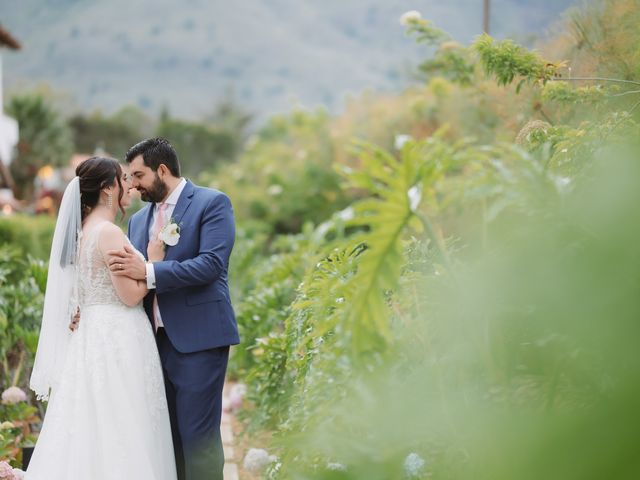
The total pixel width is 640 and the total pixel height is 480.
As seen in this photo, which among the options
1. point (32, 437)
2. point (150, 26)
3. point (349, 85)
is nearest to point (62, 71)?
point (150, 26)

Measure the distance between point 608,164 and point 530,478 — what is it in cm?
90

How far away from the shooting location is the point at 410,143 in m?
2.22

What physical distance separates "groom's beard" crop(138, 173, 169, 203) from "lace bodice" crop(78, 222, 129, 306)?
0.31 m

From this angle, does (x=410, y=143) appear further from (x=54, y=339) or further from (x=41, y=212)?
(x=41, y=212)

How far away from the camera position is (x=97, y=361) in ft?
13.5

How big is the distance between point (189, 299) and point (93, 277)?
509 millimetres

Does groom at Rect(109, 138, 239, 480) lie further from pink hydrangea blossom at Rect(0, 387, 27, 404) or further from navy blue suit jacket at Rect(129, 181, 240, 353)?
pink hydrangea blossom at Rect(0, 387, 27, 404)

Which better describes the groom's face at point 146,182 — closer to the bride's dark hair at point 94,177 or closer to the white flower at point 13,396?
the bride's dark hair at point 94,177

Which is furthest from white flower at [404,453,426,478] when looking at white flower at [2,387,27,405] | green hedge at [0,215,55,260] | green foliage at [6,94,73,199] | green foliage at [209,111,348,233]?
green foliage at [6,94,73,199]

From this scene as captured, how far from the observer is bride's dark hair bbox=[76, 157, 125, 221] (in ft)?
14.0

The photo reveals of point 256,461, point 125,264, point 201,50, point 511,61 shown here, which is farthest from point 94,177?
point 201,50

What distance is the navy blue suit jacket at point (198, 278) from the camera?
4.14 metres

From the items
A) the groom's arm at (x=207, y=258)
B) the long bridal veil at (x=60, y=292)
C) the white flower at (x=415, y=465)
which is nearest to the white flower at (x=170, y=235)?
the groom's arm at (x=207, y=258)

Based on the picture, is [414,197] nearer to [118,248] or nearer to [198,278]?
[198,278]
